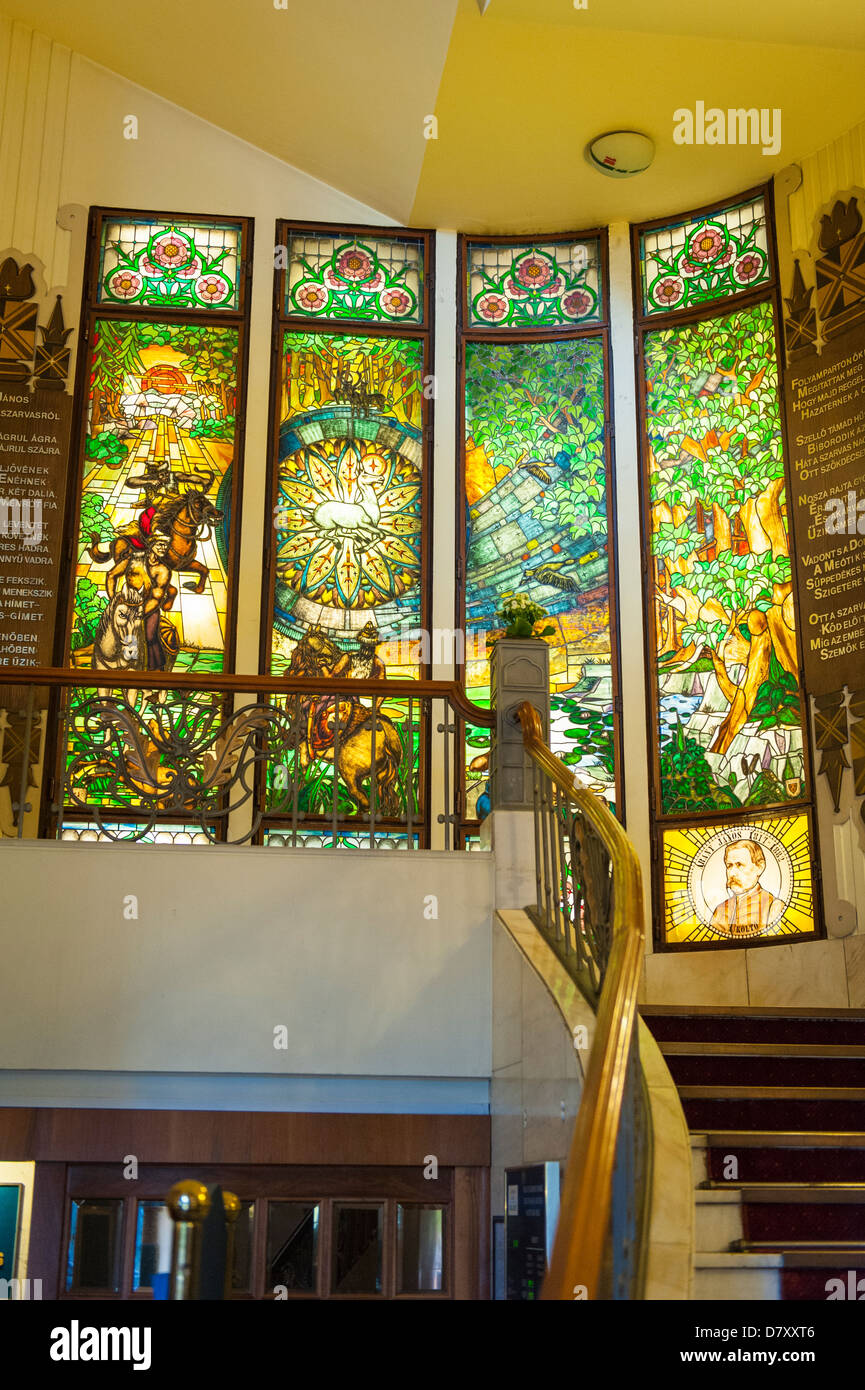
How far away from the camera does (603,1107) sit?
3252mm

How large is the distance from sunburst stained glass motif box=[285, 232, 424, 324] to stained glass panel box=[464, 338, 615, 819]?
0.60 metres

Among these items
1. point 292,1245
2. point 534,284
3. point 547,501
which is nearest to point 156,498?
point 547,501

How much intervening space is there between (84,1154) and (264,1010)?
0.94 m

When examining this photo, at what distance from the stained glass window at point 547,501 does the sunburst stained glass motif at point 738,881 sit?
576mm

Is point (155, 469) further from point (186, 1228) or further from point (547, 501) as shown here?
point (186, 1228)

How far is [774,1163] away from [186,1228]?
93.6 inches

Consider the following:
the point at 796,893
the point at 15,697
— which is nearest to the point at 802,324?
the point at 796,893

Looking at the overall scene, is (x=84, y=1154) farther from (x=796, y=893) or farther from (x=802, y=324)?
(x=802, y=324)

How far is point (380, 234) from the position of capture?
28.7 feet

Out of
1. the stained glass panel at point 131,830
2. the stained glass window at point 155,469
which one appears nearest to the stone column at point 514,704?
the stained glass window at point 155,469

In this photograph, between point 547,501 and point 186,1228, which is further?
point 547,501

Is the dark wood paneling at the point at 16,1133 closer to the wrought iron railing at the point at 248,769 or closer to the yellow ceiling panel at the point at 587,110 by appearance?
the wrought iron railing at the point at 248,769

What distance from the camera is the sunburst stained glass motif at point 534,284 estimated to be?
8641 millimetres

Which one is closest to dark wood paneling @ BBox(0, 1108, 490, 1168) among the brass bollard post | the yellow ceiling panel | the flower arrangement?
the flower arrangement
